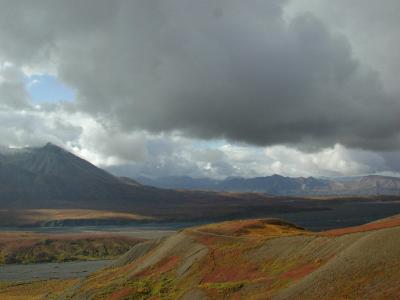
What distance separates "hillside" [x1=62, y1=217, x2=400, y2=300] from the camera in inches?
1619

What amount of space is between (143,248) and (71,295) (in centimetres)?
2711

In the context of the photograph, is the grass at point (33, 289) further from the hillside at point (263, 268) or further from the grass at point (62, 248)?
the grass at point (62, 248)

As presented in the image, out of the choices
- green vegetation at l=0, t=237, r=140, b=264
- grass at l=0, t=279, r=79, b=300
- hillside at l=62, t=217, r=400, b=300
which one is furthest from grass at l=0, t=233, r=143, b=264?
hillside at l=62, t=217, r=400, b=300

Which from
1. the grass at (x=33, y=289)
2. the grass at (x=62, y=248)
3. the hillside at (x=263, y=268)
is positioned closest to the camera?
the hillside at (x=263, y=268)

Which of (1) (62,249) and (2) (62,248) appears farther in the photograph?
(2) (62,248)

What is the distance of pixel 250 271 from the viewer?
57.3 meters

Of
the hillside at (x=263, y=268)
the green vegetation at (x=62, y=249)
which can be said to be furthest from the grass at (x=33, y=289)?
the green vegetation at (x=62, y=249)

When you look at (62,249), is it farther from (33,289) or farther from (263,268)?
(263,268)

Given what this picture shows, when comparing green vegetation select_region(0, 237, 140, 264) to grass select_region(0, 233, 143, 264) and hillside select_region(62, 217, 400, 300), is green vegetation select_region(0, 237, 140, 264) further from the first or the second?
hillside select_region(62, 217, 400, 300)

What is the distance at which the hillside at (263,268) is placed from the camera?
1619 inches

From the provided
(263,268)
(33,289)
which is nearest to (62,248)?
(33,289)

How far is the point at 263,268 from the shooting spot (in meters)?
56.7

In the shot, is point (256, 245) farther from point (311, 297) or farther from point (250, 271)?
point (311, 297)

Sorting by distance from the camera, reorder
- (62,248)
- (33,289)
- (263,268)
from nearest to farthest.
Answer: (263,268)
(33,289)
(62,248)
